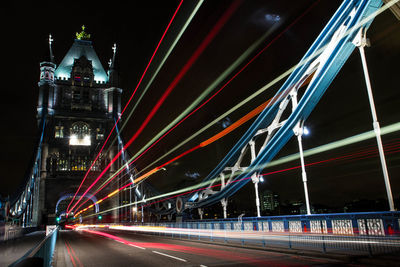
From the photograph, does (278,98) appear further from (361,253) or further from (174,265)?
(174,265)

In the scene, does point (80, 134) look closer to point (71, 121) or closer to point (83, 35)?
point (71, 121)

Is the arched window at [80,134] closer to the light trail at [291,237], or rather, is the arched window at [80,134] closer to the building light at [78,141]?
the building light at [78,141]

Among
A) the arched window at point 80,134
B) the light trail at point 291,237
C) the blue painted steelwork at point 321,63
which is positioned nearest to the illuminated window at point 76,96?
the arched window at point 80,134

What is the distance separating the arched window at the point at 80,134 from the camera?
67.6 meters

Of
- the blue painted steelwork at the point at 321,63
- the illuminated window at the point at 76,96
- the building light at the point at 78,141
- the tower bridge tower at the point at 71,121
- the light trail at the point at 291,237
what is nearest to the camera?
the light trail at the point at 291,237

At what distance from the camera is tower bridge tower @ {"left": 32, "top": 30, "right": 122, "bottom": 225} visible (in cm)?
6147

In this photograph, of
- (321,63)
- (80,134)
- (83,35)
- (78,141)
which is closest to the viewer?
(321,63)

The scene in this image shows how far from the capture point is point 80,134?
68.8 m

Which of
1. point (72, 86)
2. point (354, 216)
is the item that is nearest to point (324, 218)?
point (354, 216)

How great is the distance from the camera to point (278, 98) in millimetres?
22438

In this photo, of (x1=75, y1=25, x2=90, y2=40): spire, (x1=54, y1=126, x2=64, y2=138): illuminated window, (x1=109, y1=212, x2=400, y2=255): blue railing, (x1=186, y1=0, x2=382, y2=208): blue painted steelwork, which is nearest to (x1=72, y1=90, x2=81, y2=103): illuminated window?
(x1=54, y1=126, x2=64, y2=138): illuminated window

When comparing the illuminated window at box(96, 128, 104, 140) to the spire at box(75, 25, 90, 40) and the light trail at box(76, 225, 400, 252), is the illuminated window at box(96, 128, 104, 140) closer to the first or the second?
the spire at box(75, 25, 90, 40)

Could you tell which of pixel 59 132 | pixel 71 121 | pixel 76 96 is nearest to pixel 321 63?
pixel 59 132

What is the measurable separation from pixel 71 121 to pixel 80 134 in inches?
138
